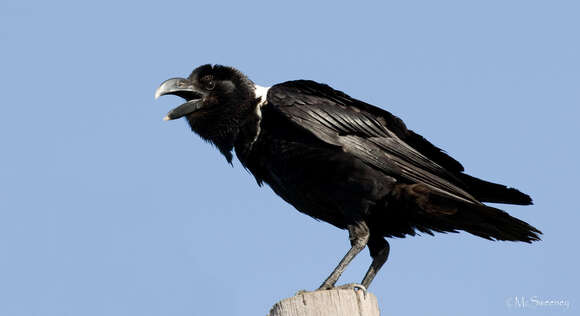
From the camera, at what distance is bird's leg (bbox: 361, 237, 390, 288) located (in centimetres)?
567

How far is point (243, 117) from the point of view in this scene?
235 inches

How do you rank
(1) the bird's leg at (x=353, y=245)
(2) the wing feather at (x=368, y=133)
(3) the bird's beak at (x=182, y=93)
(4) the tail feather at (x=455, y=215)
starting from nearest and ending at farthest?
(1) the bird's leg at (x=353, y=245)
(4) the tail feather at (x=455, y=215)
(2) the wing feather at (x=368, y=133)
(3) the bird's beak at (x=182, y=93)

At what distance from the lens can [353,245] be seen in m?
5.41

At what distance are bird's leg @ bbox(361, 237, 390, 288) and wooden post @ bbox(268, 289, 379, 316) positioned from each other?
1561mm

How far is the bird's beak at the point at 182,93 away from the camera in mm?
6121

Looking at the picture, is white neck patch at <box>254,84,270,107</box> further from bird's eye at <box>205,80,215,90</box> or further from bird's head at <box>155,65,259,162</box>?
bird's eye at <box>205,80,215,90</box>

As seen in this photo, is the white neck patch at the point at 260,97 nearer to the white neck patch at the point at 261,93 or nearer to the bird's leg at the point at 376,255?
the white neck patch at the point at 261,93

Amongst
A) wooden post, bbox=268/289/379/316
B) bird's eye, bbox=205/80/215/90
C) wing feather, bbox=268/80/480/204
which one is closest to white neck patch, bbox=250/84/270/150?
wing feather, bbox=268/80/480/204

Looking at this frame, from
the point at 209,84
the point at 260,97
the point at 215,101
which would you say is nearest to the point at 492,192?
the point at 260,97

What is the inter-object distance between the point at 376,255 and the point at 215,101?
1.73 m

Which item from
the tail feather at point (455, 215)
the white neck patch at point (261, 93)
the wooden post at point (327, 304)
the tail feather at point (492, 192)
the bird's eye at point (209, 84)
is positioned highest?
the bird's eye at point (209, 84)

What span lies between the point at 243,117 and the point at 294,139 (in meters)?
0.56

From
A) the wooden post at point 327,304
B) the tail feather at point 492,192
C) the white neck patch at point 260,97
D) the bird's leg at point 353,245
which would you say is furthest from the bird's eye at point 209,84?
the wooden post at point 327,304

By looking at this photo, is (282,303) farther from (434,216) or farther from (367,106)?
(367,106)
